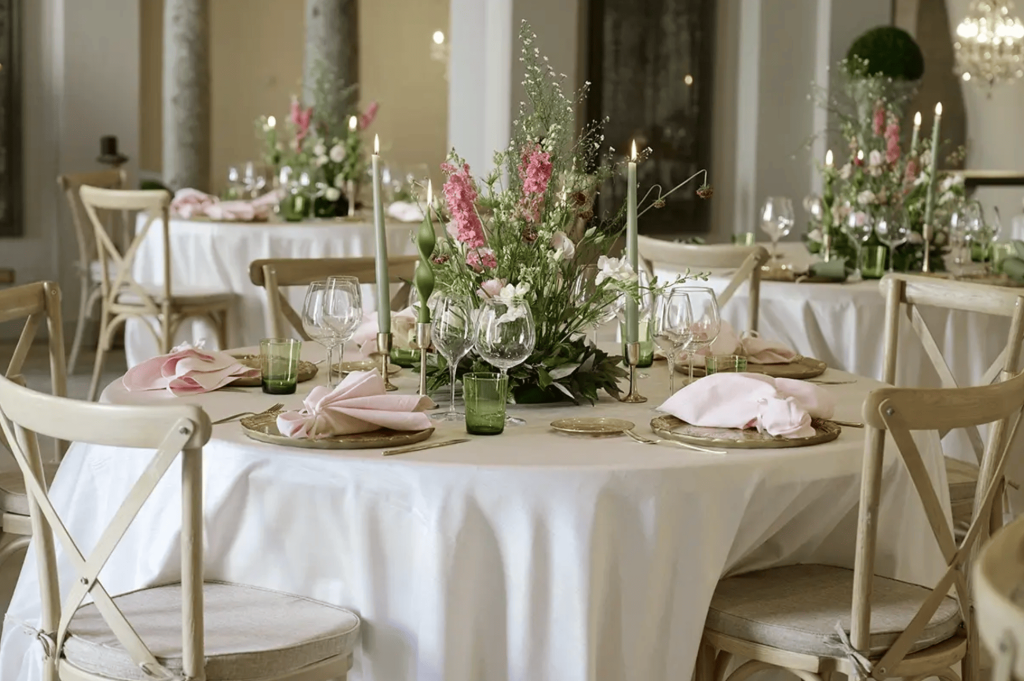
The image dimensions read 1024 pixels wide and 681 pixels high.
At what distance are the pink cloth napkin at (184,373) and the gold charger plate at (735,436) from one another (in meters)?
0.87

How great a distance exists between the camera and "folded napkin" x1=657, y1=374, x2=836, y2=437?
2.22 metres

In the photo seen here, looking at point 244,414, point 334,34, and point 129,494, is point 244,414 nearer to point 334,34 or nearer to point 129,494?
point 129,494

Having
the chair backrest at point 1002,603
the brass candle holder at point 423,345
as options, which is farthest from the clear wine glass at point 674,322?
the chair backrest at point 1002,603

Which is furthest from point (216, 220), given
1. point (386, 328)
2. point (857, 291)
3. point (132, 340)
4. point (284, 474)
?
point (284, 474)

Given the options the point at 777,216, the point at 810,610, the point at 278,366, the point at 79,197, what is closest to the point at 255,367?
the point at 278,366

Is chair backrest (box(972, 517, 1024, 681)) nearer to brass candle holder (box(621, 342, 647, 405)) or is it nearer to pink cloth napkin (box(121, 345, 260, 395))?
brass candle holder (box(621, 342, 647, 405))

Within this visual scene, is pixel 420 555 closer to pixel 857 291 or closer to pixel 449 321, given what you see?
pixel 449 321

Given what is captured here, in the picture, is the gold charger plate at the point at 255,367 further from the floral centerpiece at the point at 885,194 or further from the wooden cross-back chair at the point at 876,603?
the floral centerpiece at the point at 885,194

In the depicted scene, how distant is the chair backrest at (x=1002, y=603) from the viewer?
1.15 m

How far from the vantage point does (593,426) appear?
89.8 inches

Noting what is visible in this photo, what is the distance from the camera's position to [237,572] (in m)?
2.21

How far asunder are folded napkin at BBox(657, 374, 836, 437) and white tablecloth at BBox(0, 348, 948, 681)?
0.08 m

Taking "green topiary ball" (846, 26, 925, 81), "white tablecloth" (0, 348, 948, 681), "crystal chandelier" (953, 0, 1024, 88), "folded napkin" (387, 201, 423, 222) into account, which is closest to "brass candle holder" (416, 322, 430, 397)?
"white tablecloth" (0, 348, 948, 681)

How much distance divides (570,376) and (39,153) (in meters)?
6.86
